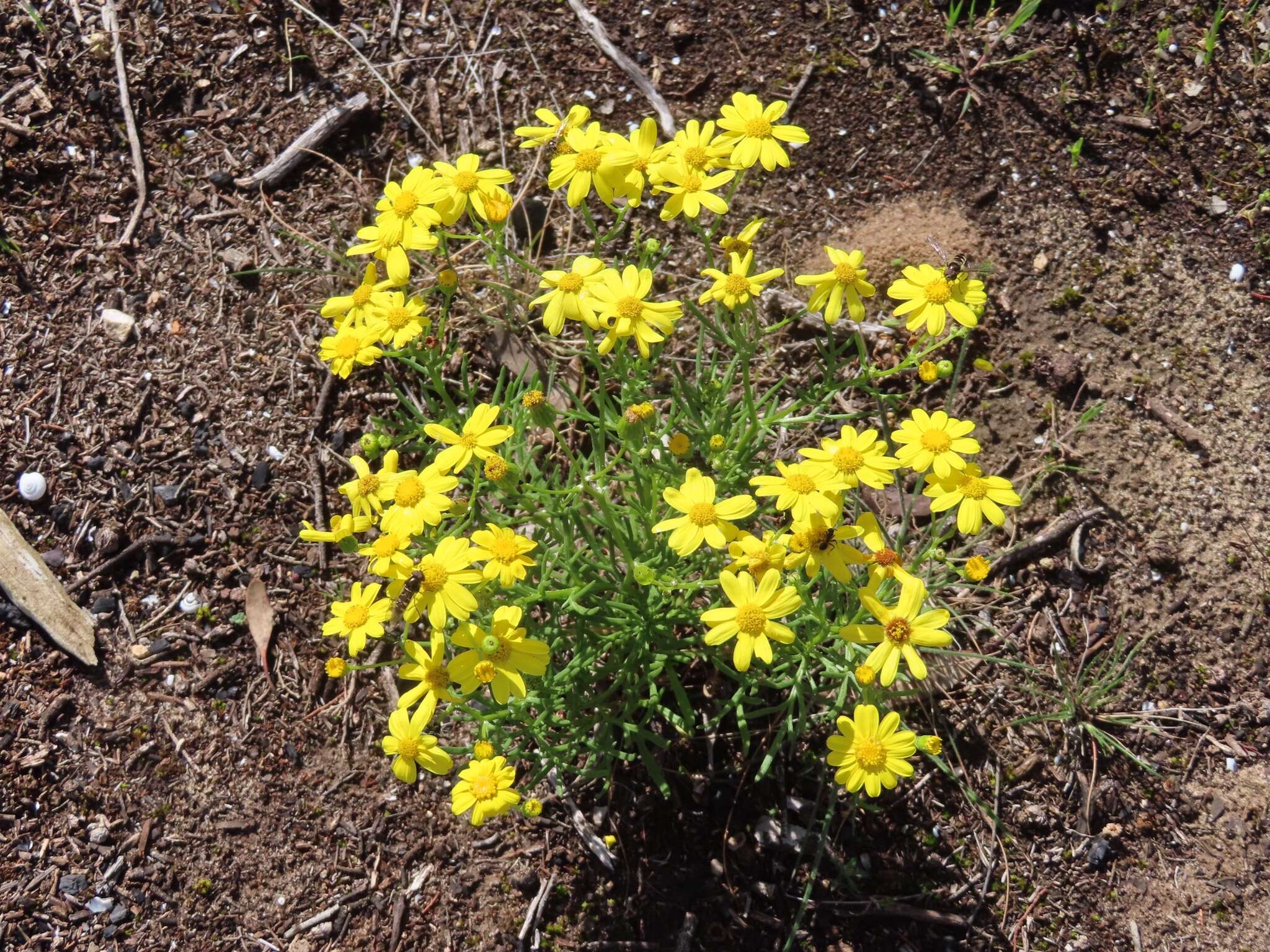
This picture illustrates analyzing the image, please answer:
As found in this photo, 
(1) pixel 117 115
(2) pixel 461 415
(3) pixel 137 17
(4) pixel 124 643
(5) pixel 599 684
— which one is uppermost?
(3) pixel 137 17

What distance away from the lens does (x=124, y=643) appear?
399 cm

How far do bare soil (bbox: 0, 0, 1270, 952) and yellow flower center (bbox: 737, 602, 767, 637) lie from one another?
3.96ft

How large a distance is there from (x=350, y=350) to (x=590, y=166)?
105 cm

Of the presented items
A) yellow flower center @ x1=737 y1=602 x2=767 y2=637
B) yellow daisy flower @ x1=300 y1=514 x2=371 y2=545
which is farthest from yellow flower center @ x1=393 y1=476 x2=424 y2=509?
yellow flower center @ x1=737 y1=602 x2=767 y2=637

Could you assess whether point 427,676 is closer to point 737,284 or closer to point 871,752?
point 871,752

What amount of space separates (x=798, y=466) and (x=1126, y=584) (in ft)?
6.93

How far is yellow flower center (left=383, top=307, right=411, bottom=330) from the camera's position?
306 cm

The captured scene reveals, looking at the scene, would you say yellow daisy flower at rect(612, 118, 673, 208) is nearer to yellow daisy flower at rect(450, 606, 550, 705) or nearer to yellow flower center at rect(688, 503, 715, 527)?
yellow flower center at rect(688, 503, 715, 527)

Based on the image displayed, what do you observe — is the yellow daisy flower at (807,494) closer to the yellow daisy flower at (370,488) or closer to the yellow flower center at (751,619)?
the yellow flower center at (751,619)

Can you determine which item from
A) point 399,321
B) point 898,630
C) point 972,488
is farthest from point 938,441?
point 399,321

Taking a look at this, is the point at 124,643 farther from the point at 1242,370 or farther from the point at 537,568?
the point at 1242,370

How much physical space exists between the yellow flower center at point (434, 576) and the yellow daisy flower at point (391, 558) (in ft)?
0.22

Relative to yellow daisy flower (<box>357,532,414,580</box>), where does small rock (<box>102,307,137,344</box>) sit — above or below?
below

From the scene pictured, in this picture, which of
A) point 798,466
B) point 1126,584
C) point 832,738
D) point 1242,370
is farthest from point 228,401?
point 1242,370
